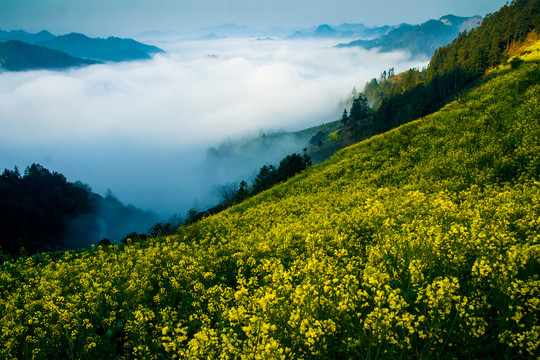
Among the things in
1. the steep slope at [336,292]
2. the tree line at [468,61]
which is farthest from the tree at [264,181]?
the steep slope at [336,292]

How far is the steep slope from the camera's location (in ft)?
16.2

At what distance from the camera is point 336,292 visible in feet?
19.4

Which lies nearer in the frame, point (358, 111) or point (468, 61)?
point (468, 61)

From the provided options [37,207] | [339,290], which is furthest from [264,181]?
[339,290]

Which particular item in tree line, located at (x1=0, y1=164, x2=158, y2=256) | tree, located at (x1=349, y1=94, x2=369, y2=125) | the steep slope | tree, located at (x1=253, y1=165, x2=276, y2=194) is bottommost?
tree line, located at (x1=0, y1=164, x2=158, y2=256)

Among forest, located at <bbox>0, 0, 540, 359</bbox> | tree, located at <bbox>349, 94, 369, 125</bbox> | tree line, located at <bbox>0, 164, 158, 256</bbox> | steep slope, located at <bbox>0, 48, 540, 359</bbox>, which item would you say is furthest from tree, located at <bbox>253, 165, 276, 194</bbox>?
tree, located at <bbox>349, 94, 369, 125</bbox>

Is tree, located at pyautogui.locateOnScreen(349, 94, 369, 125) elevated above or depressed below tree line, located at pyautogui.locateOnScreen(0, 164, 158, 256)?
above

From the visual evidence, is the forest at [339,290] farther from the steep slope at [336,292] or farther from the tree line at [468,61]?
the tree line at [468,61]

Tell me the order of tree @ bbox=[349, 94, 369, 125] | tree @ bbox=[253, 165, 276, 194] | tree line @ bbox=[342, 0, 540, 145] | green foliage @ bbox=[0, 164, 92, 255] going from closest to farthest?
tree @ bbox=[253, 165, 276, 194], green foliage @ bbox=[0, 164, 92, 255], tree line @ bbox=[342, 0, 540, 145], tree @ bbox=[349, 94, 369, 125]

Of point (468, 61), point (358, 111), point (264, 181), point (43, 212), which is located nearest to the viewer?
point (264, 181)

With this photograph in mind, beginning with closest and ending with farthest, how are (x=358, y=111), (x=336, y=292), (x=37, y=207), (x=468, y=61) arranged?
(x=336, y=292) → (x=37, y=207) → (x=468, y=61) → (x=358, y=111)

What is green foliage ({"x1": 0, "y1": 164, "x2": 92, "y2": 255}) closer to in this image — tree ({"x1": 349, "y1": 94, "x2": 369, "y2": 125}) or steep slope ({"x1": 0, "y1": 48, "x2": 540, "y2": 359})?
steep slope ({"x1": 0, "y1": 48, "x2": 540, "y2": 359})

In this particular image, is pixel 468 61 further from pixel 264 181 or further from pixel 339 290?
pixel 339 290

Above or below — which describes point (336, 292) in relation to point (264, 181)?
above
